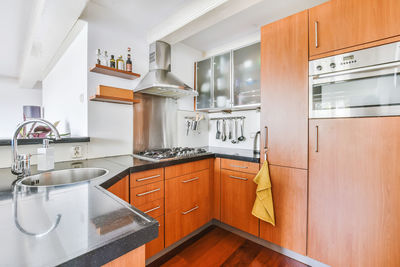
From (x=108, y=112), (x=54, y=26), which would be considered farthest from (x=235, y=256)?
(x=54, y=26)

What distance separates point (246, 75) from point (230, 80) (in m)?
0.22

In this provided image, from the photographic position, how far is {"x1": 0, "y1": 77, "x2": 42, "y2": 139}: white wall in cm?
438

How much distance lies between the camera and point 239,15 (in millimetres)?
1976

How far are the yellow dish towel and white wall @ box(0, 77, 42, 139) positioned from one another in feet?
18.7

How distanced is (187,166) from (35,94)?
17.7 feet

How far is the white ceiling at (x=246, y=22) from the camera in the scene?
1.80m

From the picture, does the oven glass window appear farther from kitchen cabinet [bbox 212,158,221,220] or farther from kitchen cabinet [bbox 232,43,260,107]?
kitchen cabinet [bbox 212,158,221,220]

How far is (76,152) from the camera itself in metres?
1.71

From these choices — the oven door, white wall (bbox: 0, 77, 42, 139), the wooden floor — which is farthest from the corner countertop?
white wall (bbox: 0, 77, 42, 139)

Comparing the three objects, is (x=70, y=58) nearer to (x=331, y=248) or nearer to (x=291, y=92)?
(x=291, y=92)

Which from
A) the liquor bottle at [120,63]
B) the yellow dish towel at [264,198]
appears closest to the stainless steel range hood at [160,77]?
the liquor bottle at [120,63]

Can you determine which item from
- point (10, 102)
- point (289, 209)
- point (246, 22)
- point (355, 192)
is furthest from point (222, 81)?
point (10, 102)

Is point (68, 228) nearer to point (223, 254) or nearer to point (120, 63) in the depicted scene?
point (223, 254)

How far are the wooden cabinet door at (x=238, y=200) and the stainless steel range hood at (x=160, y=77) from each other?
1.07m
